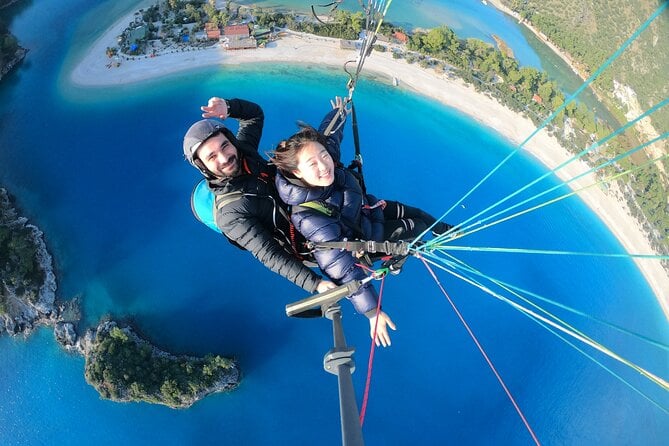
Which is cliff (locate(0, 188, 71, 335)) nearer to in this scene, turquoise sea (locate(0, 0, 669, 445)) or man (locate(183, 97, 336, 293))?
turquoise sea (locate(0, 0, 669, 445))

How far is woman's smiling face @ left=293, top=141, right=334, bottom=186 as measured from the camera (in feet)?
6.03

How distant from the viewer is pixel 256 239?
2025mm

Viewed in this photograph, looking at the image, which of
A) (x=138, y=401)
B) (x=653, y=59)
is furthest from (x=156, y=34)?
(x=653, y=59)

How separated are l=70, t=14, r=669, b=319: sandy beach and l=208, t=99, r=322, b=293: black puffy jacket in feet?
25.5

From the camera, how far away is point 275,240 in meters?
2.10

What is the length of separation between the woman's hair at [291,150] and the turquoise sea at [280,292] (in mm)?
5152

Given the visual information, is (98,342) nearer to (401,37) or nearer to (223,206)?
(223,206)

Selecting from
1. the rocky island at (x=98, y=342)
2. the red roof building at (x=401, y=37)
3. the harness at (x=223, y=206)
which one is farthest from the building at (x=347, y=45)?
the harness at (x=223, y=206)

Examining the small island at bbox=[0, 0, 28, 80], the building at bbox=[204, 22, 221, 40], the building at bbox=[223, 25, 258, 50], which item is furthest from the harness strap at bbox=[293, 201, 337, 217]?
the small island at bbox=[0, 0, 28, 80]

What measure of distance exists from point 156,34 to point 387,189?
6571 mm

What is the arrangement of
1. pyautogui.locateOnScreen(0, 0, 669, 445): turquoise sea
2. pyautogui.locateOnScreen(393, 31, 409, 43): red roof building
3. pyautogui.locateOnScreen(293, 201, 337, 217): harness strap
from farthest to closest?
pyautogui.locateOnScreen(393, 31, 409, 43): red roof building < pyautogui.locateOnScreen(0, 0, 669, 445): turquoise sea < pyautogui.locateOnScreen(293, 201, 337, 217): harness strap

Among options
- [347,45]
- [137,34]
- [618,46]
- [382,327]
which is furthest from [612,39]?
[382,327]

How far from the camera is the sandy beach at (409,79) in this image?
28.6 feet

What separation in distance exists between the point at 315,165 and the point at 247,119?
0.76 m
